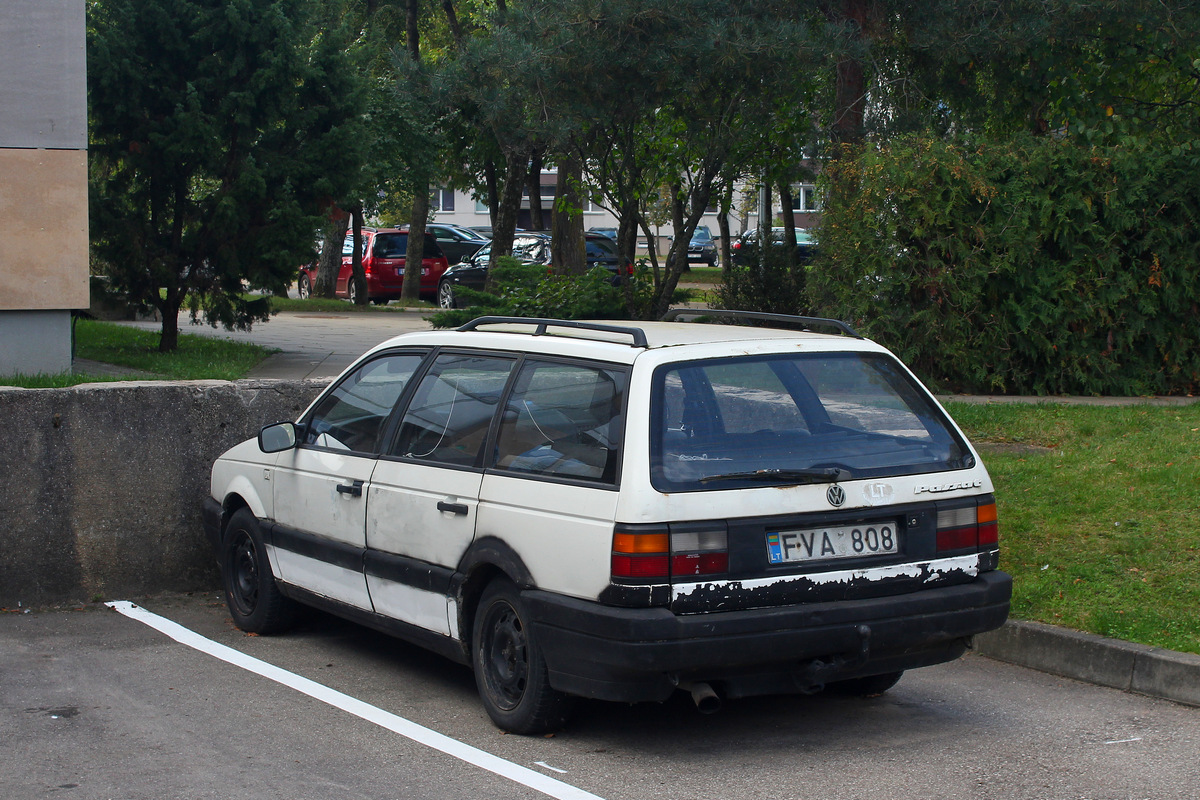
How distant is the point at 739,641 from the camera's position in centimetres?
442

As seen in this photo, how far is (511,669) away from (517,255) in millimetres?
23999

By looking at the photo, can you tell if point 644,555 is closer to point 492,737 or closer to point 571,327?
point 492,737

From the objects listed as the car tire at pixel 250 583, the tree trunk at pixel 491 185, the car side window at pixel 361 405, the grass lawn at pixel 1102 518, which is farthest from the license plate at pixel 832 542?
the tree trunk at pixel 491 185

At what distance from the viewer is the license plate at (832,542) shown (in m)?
4.56

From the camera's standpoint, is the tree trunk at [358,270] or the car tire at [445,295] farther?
the tree trunk at [358,270]

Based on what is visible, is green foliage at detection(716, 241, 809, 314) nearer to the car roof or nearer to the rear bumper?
the car roof

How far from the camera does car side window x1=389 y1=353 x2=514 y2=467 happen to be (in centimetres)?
524

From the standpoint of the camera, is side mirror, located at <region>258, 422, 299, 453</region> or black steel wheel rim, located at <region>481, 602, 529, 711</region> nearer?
black steel wheel rim, located at <region>481, 602, 529, 711</region>

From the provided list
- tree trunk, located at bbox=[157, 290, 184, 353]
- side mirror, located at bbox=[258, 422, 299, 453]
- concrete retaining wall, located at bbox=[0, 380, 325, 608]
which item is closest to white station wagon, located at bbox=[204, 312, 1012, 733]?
side mirror, located at bbox=[258, 422, 299, 453]

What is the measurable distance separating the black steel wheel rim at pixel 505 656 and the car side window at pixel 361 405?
1.12 meters

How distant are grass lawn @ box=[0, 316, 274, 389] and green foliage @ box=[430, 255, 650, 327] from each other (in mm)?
2567

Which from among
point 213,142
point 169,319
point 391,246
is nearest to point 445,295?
point 391,246

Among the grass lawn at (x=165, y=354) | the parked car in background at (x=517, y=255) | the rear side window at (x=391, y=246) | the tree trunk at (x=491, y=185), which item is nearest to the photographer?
the grass lawn at (x=165, y=354)

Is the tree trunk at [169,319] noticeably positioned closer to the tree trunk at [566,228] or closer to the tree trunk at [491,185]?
the tree trunk at [566,228]
